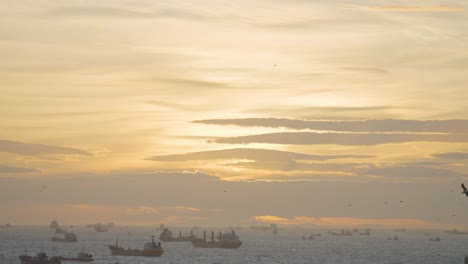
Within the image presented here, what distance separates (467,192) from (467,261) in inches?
1791

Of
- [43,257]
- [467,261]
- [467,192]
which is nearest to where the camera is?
[467,192]

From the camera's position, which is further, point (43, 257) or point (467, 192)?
point (43, 257)

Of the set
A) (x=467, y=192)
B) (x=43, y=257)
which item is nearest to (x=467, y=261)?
(x=467, y=192)

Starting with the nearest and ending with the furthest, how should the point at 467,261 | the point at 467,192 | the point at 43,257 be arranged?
the point at 467,192
the point at 467,261
the point at 43,257

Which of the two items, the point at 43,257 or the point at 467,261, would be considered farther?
the point at 43,257

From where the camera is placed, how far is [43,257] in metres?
185

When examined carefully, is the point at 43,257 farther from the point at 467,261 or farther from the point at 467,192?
the point at 467,192

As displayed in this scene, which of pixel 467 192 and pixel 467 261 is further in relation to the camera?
pixel 467 261

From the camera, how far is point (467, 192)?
257 ft

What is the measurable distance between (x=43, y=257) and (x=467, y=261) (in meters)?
105

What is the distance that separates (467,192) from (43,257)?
130 meters

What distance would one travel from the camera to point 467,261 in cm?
11962
